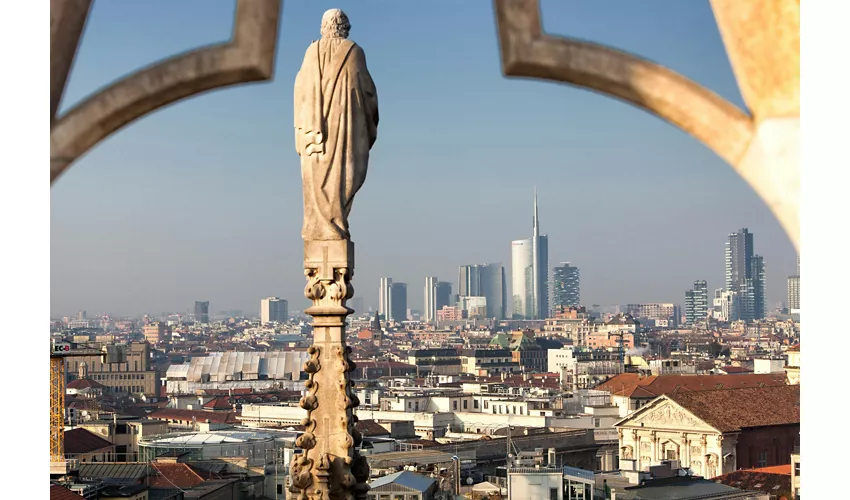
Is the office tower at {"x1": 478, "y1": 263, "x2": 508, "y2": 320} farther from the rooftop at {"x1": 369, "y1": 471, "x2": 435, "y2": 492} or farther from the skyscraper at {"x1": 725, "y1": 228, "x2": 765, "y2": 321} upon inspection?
the rooftop at {"x1": 369, "y1": 471, "x2": 435, "y2": 492}

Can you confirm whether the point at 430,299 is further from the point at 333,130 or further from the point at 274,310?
the point at 333,130

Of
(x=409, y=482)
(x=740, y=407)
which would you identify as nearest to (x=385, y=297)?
(x=740, y=407)

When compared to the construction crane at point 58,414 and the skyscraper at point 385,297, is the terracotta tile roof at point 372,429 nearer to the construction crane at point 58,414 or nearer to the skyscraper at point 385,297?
the construction crane at point 58,414

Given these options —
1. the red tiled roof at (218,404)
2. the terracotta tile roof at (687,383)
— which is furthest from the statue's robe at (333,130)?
the red tiled roof at (218,404)

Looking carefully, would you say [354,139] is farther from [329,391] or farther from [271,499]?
[271,499]

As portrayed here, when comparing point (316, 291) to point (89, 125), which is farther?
point (316, 291)

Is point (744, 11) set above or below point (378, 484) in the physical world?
above

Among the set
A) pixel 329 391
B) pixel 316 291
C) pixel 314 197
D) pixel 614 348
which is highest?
pixel 314 197

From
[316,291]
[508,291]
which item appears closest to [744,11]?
[316,291]
